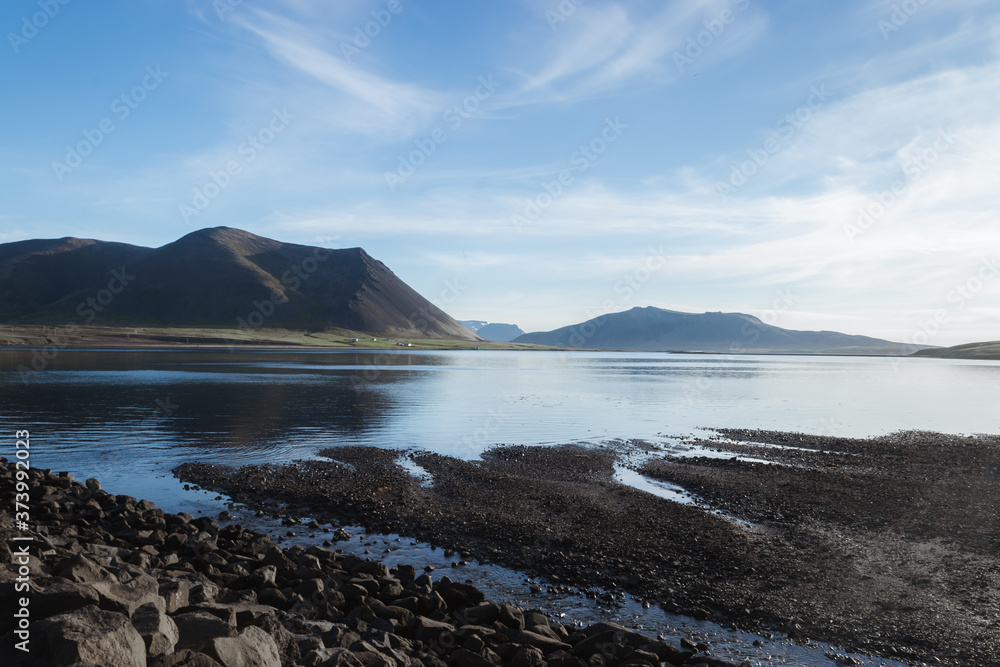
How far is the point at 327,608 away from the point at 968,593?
1557 centimetres

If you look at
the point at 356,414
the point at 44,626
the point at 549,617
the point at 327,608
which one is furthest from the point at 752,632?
the point at 356,414

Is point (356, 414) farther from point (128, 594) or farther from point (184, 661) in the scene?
point (184, 661)

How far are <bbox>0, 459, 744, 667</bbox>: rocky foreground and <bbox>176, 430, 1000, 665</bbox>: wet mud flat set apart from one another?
3717mm

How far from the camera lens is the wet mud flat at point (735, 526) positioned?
1379 centimetres

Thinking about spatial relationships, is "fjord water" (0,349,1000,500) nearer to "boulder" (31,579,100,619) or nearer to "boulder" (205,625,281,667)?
"boulder" (31,579,100,619)

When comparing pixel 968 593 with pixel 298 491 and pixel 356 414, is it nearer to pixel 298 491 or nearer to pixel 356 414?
pixel 298 491

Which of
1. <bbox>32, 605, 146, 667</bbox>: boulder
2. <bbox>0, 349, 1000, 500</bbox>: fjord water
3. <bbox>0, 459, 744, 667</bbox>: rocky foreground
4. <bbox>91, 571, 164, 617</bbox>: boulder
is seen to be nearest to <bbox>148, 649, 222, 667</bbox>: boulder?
<bbox>0, 459, 744, 667</bbox>: rocky foreground

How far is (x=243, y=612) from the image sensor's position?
412 inches

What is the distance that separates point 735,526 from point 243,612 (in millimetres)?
15950

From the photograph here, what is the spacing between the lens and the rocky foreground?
8.01 m

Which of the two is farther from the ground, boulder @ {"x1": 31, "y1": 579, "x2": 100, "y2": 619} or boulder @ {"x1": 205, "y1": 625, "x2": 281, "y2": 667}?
boulder @ {"x1": 31, "y1": 579, "x2": 100, "y2": 619}

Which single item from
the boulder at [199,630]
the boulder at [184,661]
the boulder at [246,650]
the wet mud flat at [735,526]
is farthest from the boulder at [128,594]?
the wet mud flat at [735,526]

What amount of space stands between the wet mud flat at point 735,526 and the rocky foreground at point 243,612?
3717 mm

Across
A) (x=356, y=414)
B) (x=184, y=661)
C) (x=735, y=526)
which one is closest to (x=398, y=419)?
(x=356, y=414)
